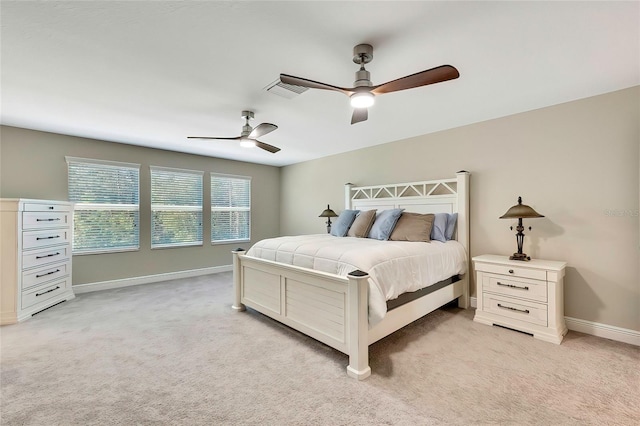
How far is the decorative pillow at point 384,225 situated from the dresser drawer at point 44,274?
4111 mm

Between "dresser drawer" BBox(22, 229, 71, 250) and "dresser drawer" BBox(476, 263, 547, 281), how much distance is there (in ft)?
17.0

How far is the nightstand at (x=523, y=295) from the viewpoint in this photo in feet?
8.70

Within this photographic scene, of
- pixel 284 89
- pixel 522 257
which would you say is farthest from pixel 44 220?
pixel 522 257

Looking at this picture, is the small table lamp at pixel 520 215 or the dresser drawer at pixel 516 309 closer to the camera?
the dresser drawer at pixel 516 309

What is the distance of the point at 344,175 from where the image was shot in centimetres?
532

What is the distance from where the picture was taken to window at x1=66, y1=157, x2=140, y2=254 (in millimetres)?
4281

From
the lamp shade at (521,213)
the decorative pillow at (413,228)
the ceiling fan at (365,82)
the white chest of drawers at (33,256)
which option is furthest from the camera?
the decorative pillow at (413,228)

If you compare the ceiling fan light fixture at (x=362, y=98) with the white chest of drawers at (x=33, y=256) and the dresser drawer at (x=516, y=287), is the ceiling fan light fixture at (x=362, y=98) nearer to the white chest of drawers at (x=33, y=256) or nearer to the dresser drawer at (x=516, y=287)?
A: the dresser drawer at (x=516, y=287)

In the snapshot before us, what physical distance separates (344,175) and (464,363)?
367 centimetres

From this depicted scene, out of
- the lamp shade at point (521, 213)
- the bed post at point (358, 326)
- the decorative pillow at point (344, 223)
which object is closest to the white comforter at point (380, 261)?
the bed post at point (358, 326)

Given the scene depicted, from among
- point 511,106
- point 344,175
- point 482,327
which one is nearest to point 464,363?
point 482,327

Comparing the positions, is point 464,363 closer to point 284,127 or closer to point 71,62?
point 284,127

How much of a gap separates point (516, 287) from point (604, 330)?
860 mm

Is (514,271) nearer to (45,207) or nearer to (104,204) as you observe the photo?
(45,207)
